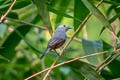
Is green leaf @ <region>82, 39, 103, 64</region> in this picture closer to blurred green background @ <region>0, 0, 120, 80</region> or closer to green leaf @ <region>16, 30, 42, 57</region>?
blurred green background @ <region>0, 0, 120, 80</region>

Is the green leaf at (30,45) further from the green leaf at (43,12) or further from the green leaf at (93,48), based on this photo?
the green leaf at (43,12)

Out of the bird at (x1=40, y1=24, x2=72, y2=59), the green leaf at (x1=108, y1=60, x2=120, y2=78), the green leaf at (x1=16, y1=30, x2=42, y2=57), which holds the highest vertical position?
the bird at (x1=40, y1=24, x2=72, y2=59)

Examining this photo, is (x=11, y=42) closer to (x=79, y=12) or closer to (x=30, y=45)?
(x=30, y=45)

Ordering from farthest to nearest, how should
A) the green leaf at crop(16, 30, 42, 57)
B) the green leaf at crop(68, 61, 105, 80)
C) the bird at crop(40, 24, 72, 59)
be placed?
the green leaf at crop(16, 30, 42, 57) → the bird at crop(40, 24, 72, 59) → the green leaf at crop(68, 61, 105, 80)

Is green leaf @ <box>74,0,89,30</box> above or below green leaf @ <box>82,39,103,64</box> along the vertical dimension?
above

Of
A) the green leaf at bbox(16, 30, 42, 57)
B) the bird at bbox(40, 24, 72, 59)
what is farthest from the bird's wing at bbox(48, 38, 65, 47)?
the green leaf at bbox(16, 30, 42, 57)

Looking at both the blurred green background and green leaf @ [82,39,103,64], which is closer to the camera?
the blurred green background

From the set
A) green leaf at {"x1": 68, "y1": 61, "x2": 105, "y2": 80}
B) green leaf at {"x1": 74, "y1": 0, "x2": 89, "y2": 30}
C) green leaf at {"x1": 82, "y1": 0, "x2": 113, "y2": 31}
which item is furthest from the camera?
green leaf at {"x1": 74, "y1": 0, "x2": 89, "y2": 30}

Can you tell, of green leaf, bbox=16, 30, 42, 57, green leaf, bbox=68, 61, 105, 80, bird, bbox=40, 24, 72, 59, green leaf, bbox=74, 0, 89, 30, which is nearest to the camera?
green leaf, bbox=68, 61, 105, 80

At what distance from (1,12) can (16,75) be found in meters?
1.68

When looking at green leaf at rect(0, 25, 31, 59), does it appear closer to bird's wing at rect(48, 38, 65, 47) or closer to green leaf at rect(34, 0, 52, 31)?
bird's wing at rect(48, 38, 65, 47)

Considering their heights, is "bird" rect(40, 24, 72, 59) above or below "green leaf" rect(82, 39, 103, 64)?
above

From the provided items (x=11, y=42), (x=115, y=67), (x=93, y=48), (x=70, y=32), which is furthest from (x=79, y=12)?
(x=70, y=32)

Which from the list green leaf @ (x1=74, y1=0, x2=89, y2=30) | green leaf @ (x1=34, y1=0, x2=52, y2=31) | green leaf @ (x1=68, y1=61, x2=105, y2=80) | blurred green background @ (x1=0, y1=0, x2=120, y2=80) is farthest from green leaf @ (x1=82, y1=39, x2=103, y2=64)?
green leaf @ (x1=34, y1=0, x2=52, y2=31)
